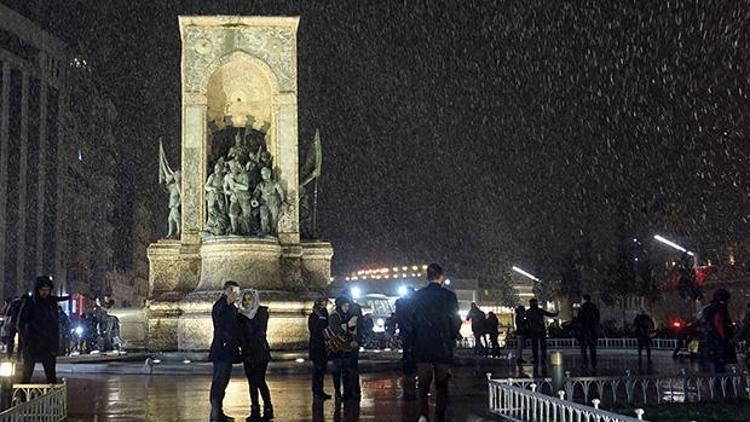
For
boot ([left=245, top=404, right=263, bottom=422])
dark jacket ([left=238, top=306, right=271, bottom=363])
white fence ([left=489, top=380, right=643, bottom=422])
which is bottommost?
boot ([left=245, top=404, right=263, bottom=422])

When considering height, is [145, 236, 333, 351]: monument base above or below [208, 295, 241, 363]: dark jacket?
above

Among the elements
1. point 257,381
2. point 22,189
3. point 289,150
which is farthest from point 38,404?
point 22,189

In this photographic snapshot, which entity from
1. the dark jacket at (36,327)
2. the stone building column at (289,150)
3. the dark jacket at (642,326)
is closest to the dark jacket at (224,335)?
the dark jacket at (36,327)

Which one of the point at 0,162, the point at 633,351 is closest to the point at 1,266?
the point at 0,162

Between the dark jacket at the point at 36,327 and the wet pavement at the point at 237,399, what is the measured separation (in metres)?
0.90

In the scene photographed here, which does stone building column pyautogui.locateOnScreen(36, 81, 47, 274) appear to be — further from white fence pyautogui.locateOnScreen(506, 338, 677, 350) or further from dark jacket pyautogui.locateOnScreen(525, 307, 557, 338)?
dark jacket pyautogui.locateOnScreen(525, 307, 557, 338)

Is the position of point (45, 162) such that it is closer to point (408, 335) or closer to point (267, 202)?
point (267, 202)

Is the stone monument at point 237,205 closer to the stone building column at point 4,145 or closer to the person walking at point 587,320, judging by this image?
the person walking at point 587,320

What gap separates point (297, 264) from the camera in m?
26.2

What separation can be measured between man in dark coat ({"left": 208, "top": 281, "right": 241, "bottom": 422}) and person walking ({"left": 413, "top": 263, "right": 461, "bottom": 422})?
2.51 metres

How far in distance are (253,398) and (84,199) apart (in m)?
75.1

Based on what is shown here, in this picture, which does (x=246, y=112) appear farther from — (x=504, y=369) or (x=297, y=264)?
(x=504, y=369)

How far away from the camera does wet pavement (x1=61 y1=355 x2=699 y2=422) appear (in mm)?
11828

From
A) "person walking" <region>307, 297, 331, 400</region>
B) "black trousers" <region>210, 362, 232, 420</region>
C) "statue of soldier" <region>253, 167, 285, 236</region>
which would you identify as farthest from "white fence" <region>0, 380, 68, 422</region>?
"statue of soldier" <region>253, 167, 285, 236</region>
